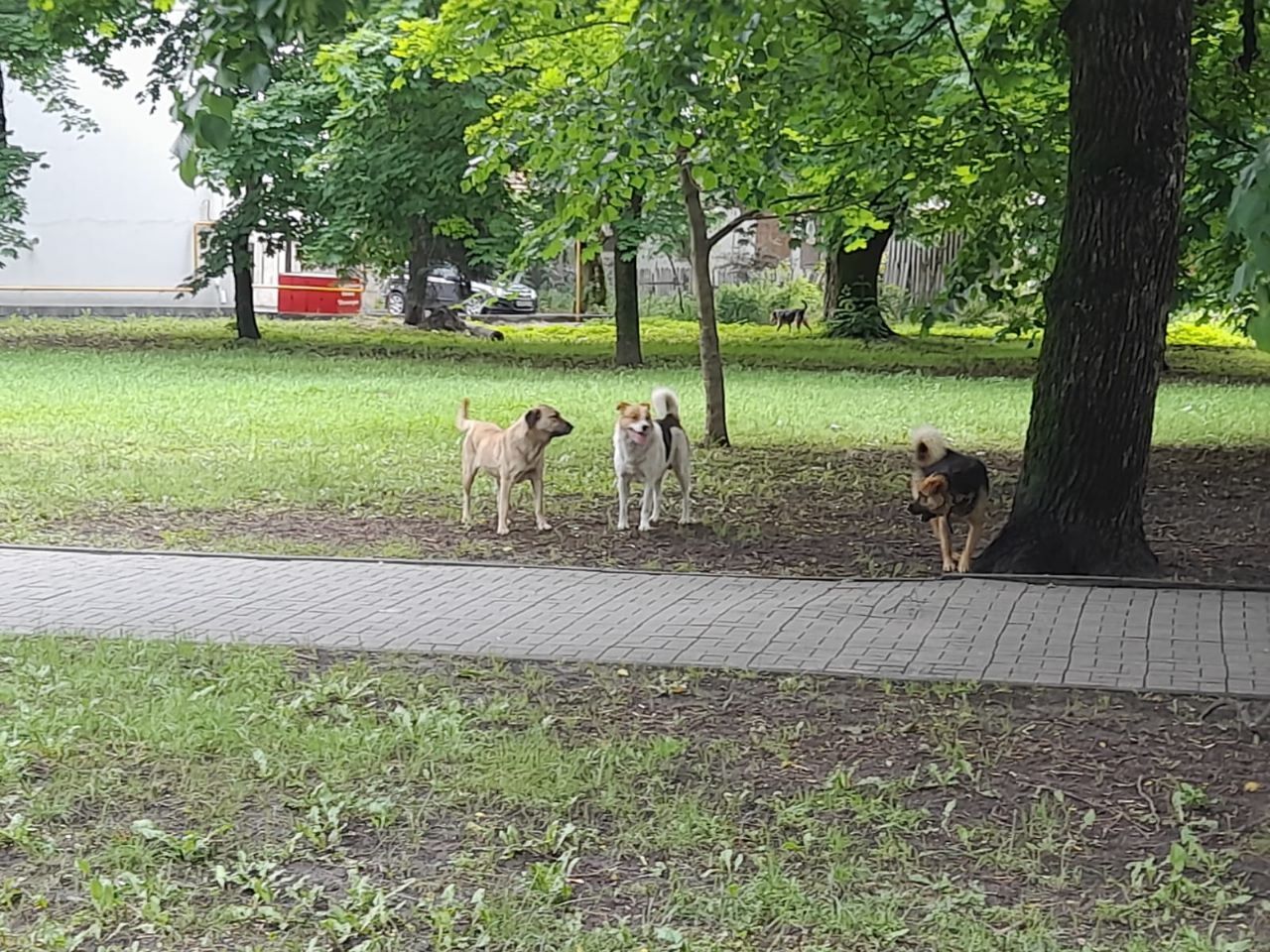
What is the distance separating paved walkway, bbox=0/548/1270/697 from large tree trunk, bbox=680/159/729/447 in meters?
5.95

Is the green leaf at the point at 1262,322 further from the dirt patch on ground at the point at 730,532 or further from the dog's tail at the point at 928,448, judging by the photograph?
the dirt patch on ground at the point at 730,532

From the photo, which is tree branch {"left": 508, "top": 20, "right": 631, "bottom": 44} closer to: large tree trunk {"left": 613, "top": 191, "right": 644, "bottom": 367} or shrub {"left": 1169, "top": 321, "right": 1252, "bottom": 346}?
large tree trunk {"left": 613, "top": 191, "right": 644, "bottom": 367}

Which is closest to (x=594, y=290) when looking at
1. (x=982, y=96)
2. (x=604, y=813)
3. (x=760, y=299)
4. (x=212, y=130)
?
(x=760, y=299)

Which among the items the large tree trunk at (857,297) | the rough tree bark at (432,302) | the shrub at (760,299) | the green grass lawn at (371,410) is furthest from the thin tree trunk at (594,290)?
the green grass lawn at (371,410)

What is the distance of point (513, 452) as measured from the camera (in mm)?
10008

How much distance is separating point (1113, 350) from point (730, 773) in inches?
163

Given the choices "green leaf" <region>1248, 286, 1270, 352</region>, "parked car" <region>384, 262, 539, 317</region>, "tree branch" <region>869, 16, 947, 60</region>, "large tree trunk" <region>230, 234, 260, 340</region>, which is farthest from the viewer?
"parked car" <region>384, 262, 539, 317</region>

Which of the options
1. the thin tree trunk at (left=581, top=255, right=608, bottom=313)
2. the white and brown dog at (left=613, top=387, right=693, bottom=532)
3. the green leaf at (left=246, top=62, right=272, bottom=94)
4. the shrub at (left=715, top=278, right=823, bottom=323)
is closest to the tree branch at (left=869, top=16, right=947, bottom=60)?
the white and brown dog at (left=613, top=387, right=693, bottom=532)

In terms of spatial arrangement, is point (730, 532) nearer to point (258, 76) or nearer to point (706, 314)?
point (706, 314)

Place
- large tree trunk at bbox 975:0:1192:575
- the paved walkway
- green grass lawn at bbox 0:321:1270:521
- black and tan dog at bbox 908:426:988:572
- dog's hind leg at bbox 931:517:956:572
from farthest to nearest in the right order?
green grass lawn at bbox 0:321:1270:521 → dog's hind leg at bbox 931:517:956:572 → black and tan dog at bbox 908:426:988:572 → large tree trunk at bbox 975:0:1192:575 → the paved walkway

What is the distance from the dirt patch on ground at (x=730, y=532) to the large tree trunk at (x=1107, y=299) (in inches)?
25.8

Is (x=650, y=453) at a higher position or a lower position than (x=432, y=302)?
lower

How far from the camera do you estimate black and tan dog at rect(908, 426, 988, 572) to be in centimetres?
854

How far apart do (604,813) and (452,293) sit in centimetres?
3389
